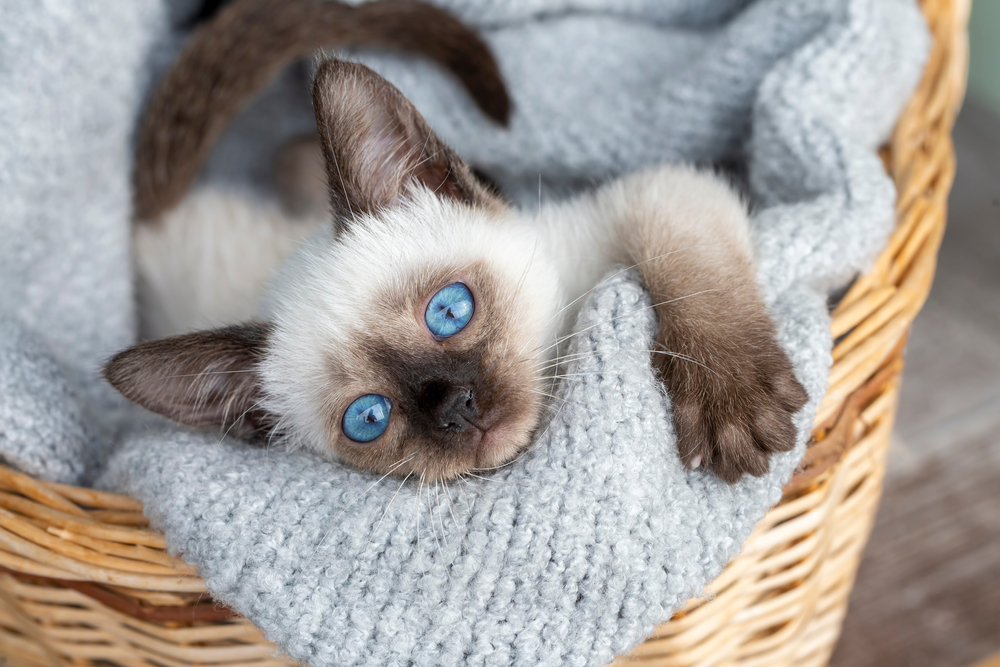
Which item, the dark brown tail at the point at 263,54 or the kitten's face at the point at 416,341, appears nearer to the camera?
the kitten's face at the point at 416,341

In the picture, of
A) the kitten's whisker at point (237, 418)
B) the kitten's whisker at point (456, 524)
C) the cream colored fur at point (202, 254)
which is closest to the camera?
the kitten's whisker at point (456, 524)

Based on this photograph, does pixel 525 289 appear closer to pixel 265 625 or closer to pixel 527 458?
pixel 527 458

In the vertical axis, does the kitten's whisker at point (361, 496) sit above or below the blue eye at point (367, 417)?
below

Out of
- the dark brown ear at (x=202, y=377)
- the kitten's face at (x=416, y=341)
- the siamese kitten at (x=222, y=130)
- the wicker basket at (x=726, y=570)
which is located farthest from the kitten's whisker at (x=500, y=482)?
the siamese kitten at (x=222, y=130)

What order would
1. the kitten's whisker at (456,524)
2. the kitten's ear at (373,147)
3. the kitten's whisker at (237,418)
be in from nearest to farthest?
the kitten's whisker at (456,524) < the kitten's ear at (373,147) < the kitten's whisker at (237,418)

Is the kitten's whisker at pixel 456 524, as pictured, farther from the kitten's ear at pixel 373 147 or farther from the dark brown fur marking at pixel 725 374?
the kitten's ear at pixel 373 147

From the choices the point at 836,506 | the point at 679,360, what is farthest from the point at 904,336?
the point at 679,360

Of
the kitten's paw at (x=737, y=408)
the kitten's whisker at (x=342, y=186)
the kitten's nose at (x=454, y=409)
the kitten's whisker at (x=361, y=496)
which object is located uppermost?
the kitten's whisker at (x=342, y=186)
